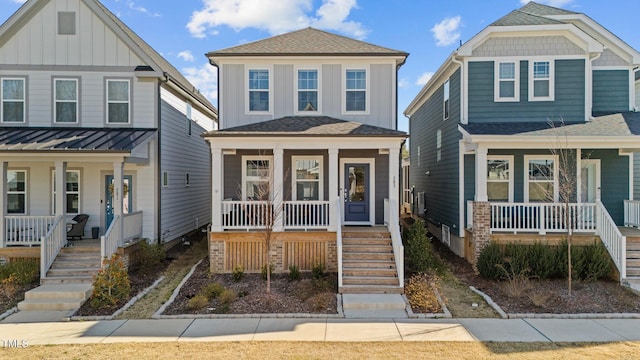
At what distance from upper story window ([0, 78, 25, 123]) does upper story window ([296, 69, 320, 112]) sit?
371 inches

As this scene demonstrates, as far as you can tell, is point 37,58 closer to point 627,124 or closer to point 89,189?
point 89,189

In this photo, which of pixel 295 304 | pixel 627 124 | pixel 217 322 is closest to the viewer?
pixel 217 322

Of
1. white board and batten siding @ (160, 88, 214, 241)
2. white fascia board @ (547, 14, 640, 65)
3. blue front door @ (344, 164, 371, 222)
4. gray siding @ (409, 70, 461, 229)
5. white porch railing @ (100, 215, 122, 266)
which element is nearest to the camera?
white porch railing @ (100, 215, 122, 266)

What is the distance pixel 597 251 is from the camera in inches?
397

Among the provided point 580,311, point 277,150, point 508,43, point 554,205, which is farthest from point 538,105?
point 277,150

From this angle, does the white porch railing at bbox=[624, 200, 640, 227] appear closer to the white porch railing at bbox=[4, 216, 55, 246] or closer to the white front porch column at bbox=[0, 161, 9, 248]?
the white porch railing at bbox=[4, 216, 55, 246]

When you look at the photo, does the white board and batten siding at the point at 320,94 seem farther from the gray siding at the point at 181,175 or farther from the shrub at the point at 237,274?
the shrub at the point at 237,274

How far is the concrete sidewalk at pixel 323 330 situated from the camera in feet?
22.6

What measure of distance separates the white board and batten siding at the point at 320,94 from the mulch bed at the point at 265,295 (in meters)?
5.51

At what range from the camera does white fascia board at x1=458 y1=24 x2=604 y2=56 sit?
483 inches

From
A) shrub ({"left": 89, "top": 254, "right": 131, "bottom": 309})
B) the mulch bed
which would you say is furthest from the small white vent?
shrub ({"left": 89, "top": 254, "right": 131, "bottom": 309})

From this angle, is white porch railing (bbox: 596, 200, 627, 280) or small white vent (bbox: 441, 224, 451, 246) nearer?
white porch railing (bbox: 596, 200, 627, 280)

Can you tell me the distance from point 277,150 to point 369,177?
376cm

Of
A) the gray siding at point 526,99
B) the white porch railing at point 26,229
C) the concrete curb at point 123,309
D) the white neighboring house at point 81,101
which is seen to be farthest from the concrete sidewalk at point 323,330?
the gray siding at point 526,99
